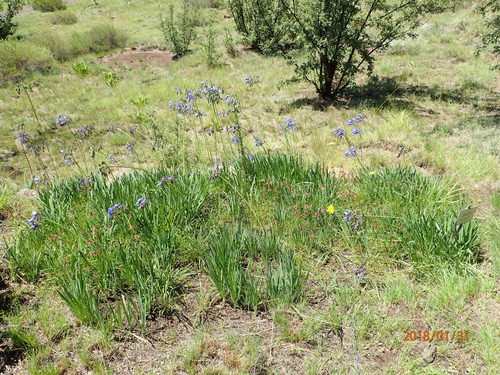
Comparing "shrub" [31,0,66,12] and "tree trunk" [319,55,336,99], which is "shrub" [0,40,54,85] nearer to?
"tree trunk" [319,55,336,99]

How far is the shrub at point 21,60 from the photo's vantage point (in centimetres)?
1277

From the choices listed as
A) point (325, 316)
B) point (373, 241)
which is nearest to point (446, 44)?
point (373, 241)

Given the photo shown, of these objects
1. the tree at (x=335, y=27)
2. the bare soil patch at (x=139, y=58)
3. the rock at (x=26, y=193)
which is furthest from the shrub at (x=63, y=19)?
the rock at (x=26, y=193)

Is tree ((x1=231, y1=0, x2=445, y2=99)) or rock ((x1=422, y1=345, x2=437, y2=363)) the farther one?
tree ((x1=231, y1=0, x2=445, y2=99))

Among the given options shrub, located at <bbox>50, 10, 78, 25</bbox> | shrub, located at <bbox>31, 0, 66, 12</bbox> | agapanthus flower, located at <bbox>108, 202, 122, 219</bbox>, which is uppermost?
shrub, located at <bbox>31, 0, 66, 12</bbox>

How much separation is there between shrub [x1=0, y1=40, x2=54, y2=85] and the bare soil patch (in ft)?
Result: 7.08

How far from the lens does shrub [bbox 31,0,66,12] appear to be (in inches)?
984

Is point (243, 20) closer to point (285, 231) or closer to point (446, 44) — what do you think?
point (446, 44)

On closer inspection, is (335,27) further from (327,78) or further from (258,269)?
(258,269)

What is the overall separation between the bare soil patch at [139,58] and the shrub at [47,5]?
1368cm

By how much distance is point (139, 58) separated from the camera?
1507 centimetres

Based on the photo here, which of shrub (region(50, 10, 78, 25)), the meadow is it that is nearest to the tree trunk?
the meadow

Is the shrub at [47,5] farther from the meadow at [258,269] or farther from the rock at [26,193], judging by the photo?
the rock at [26,193]

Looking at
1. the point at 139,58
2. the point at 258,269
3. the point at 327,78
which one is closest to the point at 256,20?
the point at 139,58
